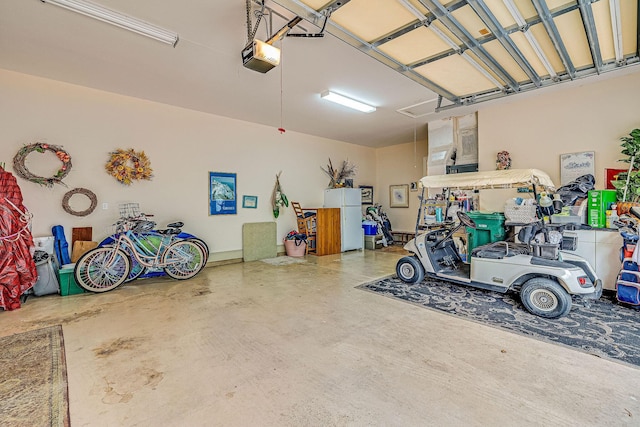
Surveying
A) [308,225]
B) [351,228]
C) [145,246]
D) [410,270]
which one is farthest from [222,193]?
[410,270]

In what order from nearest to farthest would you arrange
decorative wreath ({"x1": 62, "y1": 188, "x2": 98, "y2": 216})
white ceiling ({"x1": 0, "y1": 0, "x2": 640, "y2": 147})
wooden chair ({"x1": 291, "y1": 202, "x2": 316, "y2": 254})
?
white ceiling ({"x1": 0, "y1": 0, "x2": 640, "y2": 147}) < decorative wreath ({"x1": 62, "y1": 188, "x2": 98, "y2": 216}) < wooden chair ({"x1": 291, "y1": 202, "x2": 316, "y2": 254})

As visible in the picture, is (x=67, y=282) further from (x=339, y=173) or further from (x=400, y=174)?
(x=400, y=174)

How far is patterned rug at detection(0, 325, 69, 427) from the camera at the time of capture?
1703mm

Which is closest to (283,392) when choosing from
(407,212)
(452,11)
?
(452,11)

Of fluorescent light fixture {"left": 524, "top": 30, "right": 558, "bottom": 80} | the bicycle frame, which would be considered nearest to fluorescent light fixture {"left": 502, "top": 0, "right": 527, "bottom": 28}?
fluorescent light fixture {"left": 524, "top": 30, "right": 558, "bottom": 80}

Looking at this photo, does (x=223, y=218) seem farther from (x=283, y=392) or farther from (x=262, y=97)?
(x=283, y=392)

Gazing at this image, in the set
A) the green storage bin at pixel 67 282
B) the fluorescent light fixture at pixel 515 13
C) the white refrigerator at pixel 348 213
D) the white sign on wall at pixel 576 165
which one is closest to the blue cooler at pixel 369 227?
the white refrigerator at pixel 348 213

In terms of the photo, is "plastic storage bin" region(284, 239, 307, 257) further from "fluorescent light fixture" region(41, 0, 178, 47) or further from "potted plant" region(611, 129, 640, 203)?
"potted plant" region(611, 129, 640, 203)

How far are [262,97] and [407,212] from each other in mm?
5516

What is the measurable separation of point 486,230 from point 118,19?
5.83m

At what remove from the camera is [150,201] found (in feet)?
17.4

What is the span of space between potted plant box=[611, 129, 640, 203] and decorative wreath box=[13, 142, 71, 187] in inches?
318

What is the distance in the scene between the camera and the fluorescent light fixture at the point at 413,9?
7.07 ft

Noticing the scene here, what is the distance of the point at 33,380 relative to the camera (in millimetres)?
2061
